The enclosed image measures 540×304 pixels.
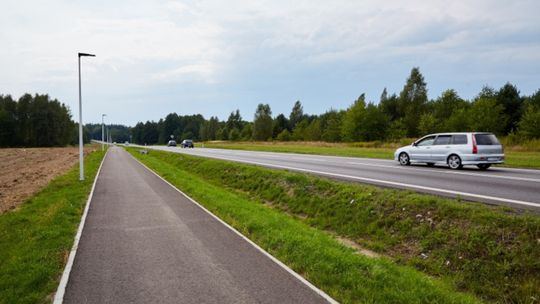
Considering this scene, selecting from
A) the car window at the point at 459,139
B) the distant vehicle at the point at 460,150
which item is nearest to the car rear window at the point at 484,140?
the distant vehicle at the point at 460,150

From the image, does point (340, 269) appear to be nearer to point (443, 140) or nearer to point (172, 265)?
point (172, 265)

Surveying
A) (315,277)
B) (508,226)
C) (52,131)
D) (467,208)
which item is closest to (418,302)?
(315,277)

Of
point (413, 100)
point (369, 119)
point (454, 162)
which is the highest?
point (413, 100)

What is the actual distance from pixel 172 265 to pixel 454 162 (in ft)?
45.8

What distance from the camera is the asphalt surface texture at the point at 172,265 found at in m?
5.06

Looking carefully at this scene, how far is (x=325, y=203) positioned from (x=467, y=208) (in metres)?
4.15

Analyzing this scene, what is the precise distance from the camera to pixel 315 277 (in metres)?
5.68

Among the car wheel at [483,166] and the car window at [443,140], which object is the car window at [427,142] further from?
the car wheel at [483,166]

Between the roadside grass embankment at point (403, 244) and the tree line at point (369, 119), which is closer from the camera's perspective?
the roadside grass embankment at point (403, 244)

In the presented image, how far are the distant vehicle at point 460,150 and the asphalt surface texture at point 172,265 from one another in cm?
1158

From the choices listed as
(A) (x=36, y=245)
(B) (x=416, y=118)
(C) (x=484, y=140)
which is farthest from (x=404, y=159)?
(B) (x=416, y=118)

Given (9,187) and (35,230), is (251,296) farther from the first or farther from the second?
(9,187)

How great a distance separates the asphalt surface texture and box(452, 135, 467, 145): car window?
11863mm

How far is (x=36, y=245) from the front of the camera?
24.1 feet
